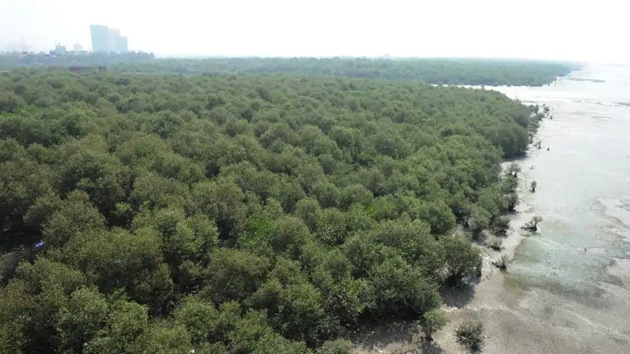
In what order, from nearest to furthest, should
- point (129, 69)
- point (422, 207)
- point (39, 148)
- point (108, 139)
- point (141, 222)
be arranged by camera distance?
point (141, 222)
point (422, 207)
point (39, 148)
point (108, 139)
point (129, 69)

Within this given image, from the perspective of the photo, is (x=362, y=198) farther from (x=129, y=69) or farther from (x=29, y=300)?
(x=129, y=69)

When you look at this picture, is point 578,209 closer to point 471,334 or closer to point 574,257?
point 574,257

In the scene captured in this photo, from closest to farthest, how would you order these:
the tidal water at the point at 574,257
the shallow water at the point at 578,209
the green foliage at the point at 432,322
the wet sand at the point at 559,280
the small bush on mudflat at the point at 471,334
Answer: the green foliage at the point at 432,322 < the small bush on mudflat at the point at 471,334 < the wet sand at the point at 559,280 < the tidal water at the point at 574,257 < the shallow water at the point at 578,209

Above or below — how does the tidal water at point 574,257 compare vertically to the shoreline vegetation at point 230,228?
below

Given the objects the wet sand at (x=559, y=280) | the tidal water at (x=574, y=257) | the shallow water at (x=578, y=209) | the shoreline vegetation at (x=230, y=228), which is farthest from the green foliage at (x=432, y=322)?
the shallow water at (x=578, y=209)

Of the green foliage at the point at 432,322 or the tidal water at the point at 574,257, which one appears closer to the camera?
the green foliage at the point at 432,322

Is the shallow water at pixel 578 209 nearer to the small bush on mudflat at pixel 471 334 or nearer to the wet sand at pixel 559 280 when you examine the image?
the wet sand at pixel 559 280

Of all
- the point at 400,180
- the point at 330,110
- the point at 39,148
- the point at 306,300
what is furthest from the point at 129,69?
the point at 306,300
